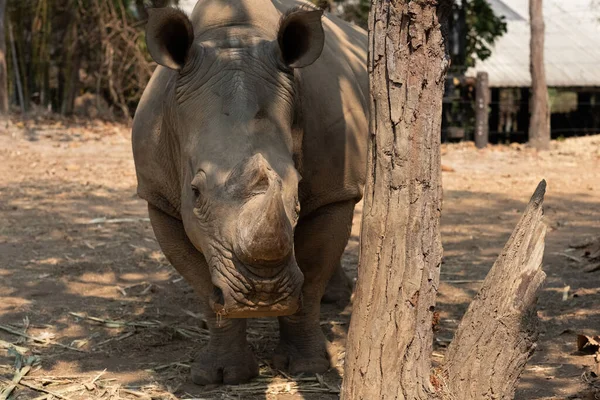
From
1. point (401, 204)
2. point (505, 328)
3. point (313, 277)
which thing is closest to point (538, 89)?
point (313, 277)

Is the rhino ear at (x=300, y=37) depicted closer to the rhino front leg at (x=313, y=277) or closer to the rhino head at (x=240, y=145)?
the rhino head at (x=240, y=145)

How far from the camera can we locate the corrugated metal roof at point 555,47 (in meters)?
20.1

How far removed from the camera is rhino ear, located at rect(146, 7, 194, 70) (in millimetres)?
4270

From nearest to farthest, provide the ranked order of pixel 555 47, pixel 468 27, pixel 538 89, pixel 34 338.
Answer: pixel 34 338 < pixel 538 89 < pixel 468 27 < pixel 555 47

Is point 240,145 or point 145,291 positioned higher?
point 240,145

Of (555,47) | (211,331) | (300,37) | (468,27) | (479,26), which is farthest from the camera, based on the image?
(555,47)

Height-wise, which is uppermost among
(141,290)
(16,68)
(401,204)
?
(16,68)

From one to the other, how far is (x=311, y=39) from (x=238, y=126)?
0.64 metres

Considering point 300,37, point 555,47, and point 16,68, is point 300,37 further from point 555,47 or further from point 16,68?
point 555,47

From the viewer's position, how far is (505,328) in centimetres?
356

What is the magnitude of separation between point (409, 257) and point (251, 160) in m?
0.72

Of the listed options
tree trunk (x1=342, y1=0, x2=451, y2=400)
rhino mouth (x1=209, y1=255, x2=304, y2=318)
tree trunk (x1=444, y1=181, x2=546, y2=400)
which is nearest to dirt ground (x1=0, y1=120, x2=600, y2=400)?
tree trunk (x1=444, y1=181, x2=546, y2=400)

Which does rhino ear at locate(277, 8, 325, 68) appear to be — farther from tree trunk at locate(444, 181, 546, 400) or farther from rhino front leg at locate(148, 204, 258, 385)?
tree trunk at locate(444, 181, 546, 400)

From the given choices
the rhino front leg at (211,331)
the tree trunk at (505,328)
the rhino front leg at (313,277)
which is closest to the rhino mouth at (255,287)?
the tree trunk at (505,328)
